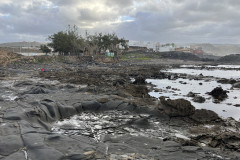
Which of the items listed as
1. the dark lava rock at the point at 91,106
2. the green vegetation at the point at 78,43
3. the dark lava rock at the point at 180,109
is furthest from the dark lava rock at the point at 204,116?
the green vegetation at the point at 78,43

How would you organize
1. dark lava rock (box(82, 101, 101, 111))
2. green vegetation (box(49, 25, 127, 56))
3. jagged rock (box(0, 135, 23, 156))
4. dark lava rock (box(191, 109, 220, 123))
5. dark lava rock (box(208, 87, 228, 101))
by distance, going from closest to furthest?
jagged rock (box(0, 135, 23, 156)) → dark lava rock (box(191, 109, 220, 123)) → dark lava rock (box(82, 101, 101, 111)) → dark lava rock (box(208, 87, 228, 101)) → green vegetation (box(49, 25, 127, 56))

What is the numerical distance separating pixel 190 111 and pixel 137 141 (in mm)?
3654

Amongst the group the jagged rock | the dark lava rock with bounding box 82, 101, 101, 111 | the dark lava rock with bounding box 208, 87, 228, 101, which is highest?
the jagged rock

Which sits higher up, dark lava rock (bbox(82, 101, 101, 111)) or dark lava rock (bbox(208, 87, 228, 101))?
dark lava rock (bbox(82, 101, 101, 111))

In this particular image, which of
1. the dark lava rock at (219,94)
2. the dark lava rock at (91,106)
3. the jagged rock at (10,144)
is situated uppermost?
the jagged rock at (10,144)

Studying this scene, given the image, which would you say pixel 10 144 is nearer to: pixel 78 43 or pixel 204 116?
pixel 204 116

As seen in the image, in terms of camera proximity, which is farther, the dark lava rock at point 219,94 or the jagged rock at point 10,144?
the dark lava rock at point 219,94

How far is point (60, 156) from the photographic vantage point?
203 inches

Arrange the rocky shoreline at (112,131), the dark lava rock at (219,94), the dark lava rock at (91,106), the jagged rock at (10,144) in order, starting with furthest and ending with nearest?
the dark lava rock at (219,94), the dark lava rock at (91,106), the rocky shoreline at (112,131), the jagged rock at (10,144)

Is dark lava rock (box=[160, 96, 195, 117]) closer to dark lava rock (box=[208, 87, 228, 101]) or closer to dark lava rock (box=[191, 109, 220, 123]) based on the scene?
dark lava rock (box=[191, 109, 220, 123])

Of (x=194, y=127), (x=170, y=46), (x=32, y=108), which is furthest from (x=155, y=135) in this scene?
(x=170, y=46)

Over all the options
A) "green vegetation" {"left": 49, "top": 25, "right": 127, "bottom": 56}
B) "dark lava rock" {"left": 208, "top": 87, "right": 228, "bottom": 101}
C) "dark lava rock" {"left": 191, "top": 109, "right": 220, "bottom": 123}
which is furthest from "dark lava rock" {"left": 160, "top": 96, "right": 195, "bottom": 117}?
"green vegetation" {"left": 49, "top": 25, "right": 127, "bottom": 56}

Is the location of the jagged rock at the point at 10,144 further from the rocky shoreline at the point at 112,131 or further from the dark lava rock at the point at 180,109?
the dark lava rock at the point at 180,109

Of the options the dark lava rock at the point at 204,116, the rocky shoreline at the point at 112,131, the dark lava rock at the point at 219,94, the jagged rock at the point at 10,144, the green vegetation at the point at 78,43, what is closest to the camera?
the jagged rock at the point at 10,144
